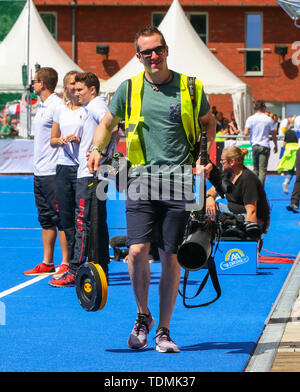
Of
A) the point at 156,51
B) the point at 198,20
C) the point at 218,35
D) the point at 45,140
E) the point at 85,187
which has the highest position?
the point at 198,20

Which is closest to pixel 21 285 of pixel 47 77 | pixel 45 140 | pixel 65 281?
pixel 65 281

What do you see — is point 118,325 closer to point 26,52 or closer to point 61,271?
point 61,271

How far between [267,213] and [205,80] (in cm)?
1958

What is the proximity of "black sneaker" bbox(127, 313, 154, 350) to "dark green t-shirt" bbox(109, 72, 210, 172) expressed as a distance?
103 centimetres

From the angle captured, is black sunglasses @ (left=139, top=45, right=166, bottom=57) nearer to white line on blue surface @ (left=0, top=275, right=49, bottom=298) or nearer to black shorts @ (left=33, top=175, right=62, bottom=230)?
white line on blue surface @ (left=0, top=275, right=49, bottom=298)

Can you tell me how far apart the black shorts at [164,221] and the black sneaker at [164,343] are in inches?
21.3

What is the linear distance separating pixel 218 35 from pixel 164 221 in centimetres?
3779

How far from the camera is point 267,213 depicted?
1016cm

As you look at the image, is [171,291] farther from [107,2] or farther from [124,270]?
[107,2]

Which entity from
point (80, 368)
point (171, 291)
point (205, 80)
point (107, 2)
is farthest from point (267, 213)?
point (107, 2)

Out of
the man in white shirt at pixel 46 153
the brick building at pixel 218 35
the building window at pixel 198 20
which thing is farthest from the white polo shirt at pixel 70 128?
the building window at pixel 198 20

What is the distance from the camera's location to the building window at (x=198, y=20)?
142 ft

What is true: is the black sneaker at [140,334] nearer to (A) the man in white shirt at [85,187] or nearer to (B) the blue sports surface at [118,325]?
(B) the blue sports surface at [118,325]

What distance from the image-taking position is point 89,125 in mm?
8703
